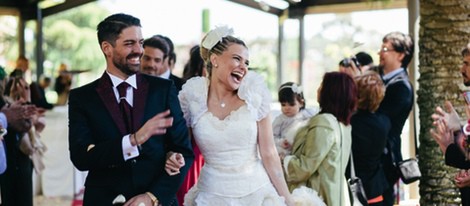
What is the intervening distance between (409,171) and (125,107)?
3730 millimetres

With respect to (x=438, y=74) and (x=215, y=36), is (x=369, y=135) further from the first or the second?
(x=215, y=36)

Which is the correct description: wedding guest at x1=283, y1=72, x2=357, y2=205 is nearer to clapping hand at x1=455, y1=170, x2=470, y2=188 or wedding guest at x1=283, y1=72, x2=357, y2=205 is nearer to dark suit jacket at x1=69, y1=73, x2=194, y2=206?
clapping hand at x1=455, y1=170, x2=470, y2=188

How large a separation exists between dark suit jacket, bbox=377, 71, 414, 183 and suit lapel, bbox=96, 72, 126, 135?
374 centimetres

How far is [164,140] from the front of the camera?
4.12 metres

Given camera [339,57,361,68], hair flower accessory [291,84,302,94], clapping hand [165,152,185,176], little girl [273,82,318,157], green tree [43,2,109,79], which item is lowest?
clapping hand [165,152,185,176]

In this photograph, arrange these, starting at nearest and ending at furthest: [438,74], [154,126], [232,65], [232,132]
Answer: [154,126] < [232,132] < [232,65] < [438,74]

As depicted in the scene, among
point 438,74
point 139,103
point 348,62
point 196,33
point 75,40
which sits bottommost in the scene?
point 139,103

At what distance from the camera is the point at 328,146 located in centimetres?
597

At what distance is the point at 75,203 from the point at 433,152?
242 inches

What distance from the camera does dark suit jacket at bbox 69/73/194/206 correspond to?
400 centimetres

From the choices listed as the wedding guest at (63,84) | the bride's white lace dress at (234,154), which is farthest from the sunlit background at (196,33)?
the bride's white lace dress at (234,154)

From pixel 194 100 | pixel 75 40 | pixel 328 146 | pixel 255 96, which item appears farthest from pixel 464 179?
pixel 75 40

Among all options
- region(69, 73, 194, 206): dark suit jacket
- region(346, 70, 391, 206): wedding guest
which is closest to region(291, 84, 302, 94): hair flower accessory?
region(346, 70, 391, 206): wedding guest

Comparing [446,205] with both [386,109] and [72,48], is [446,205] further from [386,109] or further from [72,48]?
[72,48]
